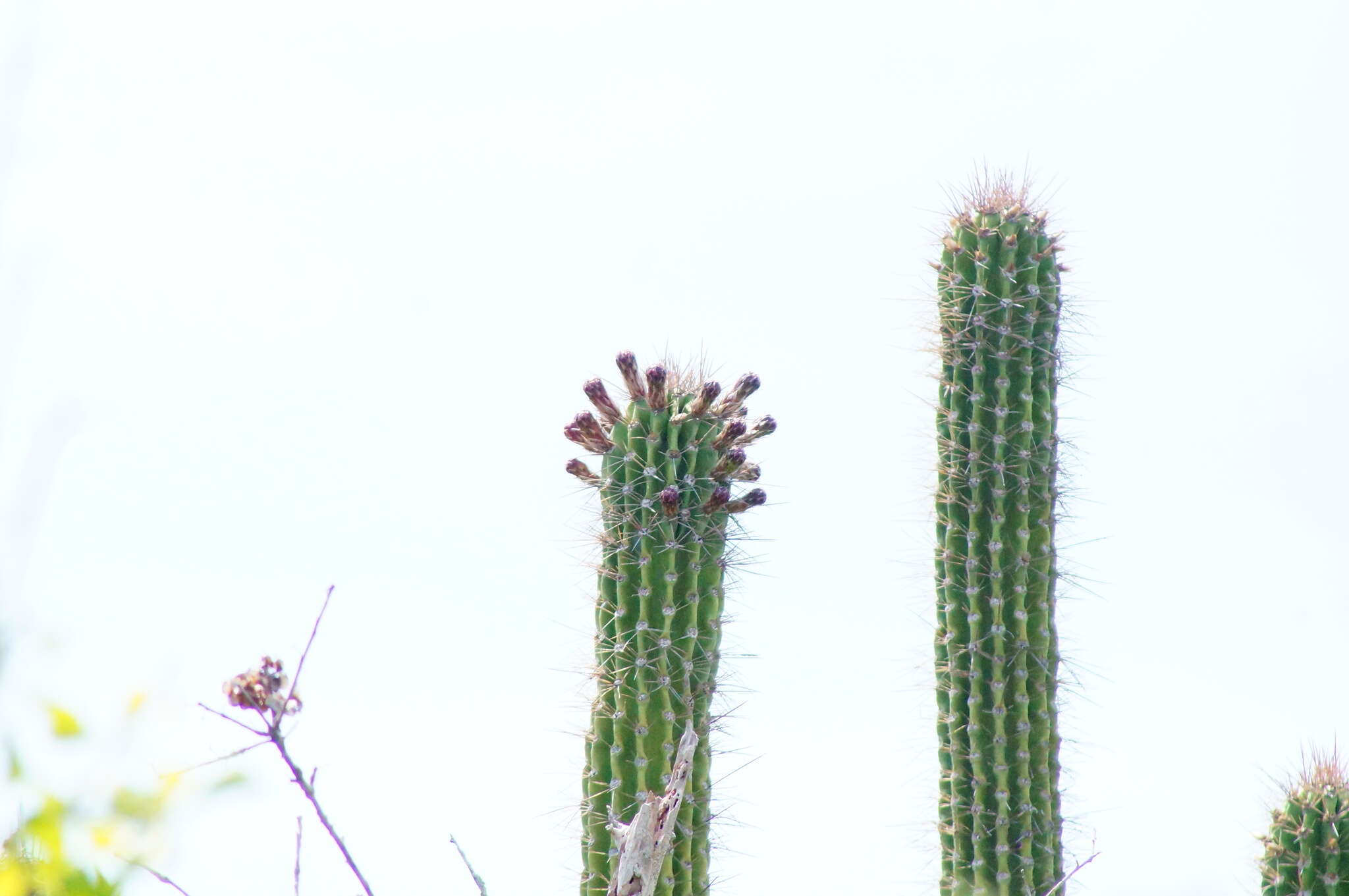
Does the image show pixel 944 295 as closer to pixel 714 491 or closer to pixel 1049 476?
pixel 1049 476

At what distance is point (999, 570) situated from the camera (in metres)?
6.09

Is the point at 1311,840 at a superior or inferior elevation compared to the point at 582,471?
inferior

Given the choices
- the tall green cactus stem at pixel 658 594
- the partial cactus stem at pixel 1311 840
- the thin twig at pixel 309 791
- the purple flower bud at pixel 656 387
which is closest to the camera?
the thin twig at pixel 309 791

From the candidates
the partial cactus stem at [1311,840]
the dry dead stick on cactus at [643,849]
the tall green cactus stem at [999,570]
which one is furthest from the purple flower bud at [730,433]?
the partial cactus stem at [1311,840]

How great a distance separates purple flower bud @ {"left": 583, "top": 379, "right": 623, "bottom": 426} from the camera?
525 centimetres

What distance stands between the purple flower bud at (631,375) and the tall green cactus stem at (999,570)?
1828mm

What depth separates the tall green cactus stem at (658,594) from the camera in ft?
16.6

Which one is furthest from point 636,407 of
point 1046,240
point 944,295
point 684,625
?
point 1046,240

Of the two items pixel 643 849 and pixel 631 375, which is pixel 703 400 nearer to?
pixel 631 375

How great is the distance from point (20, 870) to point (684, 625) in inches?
157

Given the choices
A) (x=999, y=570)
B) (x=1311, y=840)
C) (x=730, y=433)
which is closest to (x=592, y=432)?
(x=730, y=433)

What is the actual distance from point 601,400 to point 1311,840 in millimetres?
3790

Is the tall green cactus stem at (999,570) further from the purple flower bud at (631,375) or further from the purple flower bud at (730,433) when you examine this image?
the purple flower bud at (631,375)

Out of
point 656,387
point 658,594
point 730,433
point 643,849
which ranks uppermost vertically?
point 656,387
